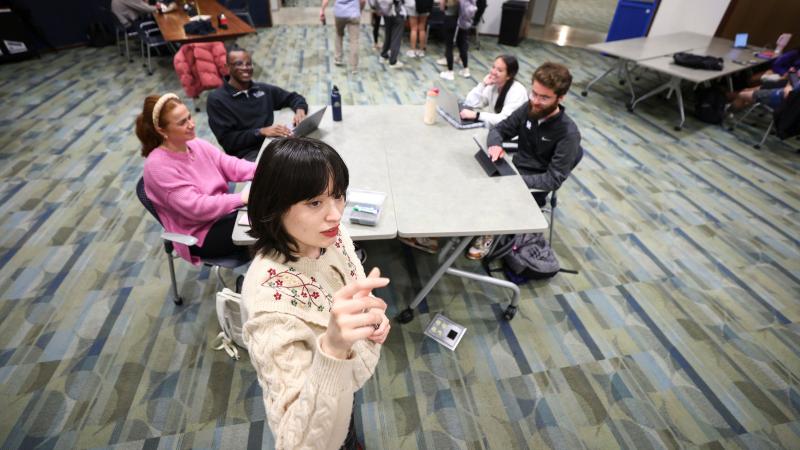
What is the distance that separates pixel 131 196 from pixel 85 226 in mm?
438

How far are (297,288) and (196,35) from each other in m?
4.94

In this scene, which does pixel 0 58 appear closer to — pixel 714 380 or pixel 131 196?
pixel 131 196

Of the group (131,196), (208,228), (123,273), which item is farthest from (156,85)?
(208,228)

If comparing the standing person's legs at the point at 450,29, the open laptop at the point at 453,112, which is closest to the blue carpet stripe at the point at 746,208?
the open laptop at the point at 453,112

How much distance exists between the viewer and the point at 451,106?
110 inches

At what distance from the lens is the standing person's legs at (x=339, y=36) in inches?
219

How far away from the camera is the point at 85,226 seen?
2.92m

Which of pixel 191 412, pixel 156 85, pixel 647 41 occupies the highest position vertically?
pixel 647 41

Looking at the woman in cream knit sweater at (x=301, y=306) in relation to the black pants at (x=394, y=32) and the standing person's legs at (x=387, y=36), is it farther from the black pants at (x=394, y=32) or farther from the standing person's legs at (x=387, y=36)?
the standing person's legs at (x=387, y=36)

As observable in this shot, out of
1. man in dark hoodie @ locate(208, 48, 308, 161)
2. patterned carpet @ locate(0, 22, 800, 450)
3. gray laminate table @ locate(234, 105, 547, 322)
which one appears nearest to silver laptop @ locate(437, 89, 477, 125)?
gray laminate table @ locate(234, 105, 547, 322)

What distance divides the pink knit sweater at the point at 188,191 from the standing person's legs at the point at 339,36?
4196 mm

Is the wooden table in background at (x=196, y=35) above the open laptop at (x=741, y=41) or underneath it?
underneath

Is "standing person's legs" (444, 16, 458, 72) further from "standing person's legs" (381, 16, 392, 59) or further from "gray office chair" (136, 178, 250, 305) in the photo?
"gray office chair" (136, 178, 250, 305)

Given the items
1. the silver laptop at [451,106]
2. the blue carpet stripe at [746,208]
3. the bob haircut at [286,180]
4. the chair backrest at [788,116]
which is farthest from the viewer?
the chair backrest at [788,116]
